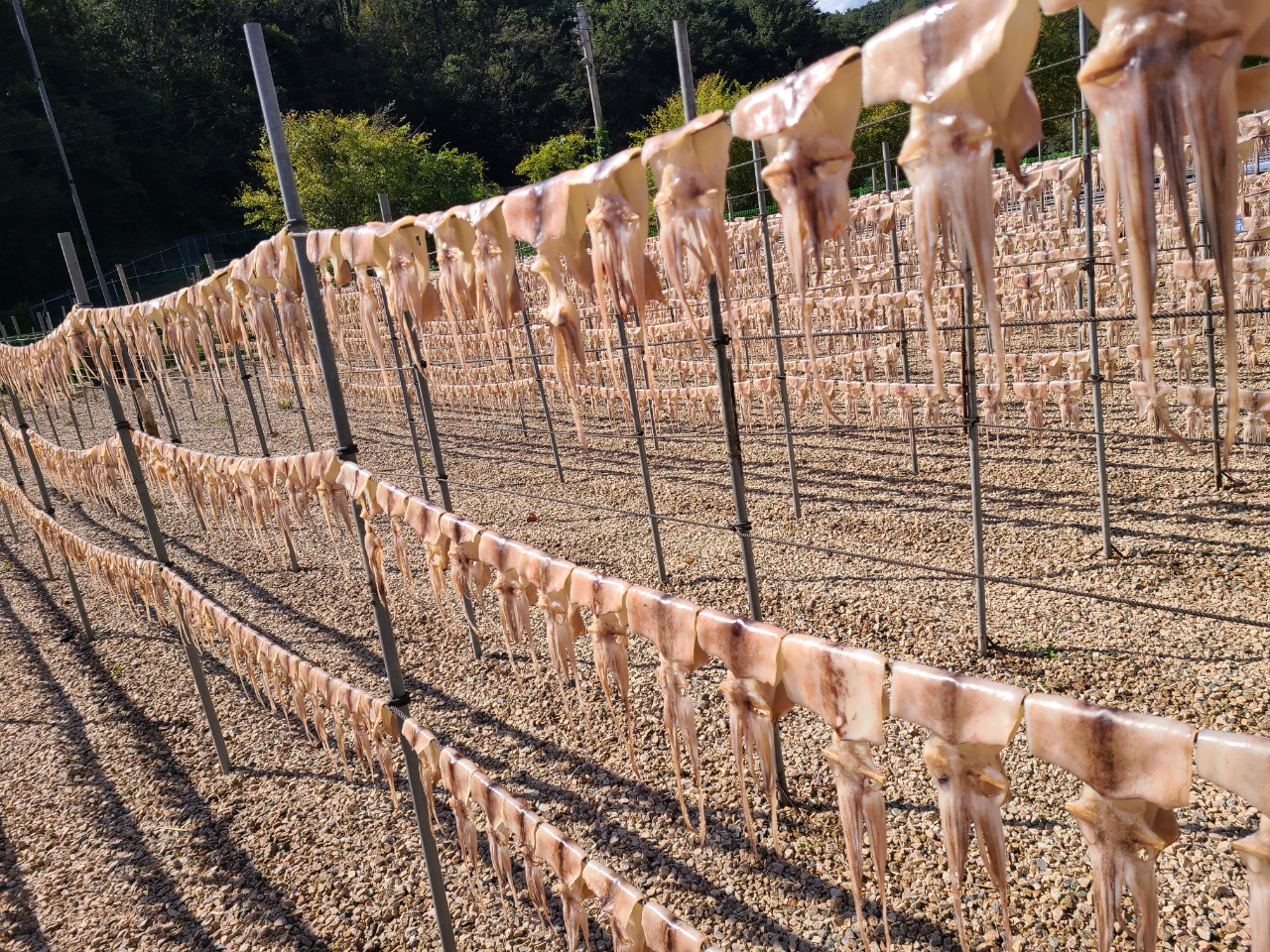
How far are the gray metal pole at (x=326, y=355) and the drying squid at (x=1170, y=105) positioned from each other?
226 centimetres

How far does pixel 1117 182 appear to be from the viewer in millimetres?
872

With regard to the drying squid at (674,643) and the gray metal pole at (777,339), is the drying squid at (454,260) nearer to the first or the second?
the drying squid at (674,643)

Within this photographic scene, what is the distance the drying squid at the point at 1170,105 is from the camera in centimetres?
81

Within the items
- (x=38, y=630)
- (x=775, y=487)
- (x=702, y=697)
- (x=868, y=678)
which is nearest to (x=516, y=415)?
(x=775, y=487)

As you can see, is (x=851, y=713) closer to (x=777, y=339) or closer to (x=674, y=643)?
(x=674, y=643)

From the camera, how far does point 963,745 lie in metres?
1.40

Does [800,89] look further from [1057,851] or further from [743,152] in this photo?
[743,152]

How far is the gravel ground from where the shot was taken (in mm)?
3449

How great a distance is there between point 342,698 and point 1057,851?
327 cm

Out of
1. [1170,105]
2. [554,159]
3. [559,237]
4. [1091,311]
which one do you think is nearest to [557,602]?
[559,237]

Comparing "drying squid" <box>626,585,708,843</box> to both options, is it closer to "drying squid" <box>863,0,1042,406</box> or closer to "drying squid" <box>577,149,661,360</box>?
"drying squid" <box>577,149,661,360</box>

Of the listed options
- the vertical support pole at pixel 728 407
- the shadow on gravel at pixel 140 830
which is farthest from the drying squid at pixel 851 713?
the shadow on gravel at pixel 140 830

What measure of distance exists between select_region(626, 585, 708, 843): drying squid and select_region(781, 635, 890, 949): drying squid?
0.25m

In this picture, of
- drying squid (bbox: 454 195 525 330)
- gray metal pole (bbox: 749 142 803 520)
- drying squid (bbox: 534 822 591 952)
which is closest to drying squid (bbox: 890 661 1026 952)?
drying squid (bbox: 454 195 525 330)
